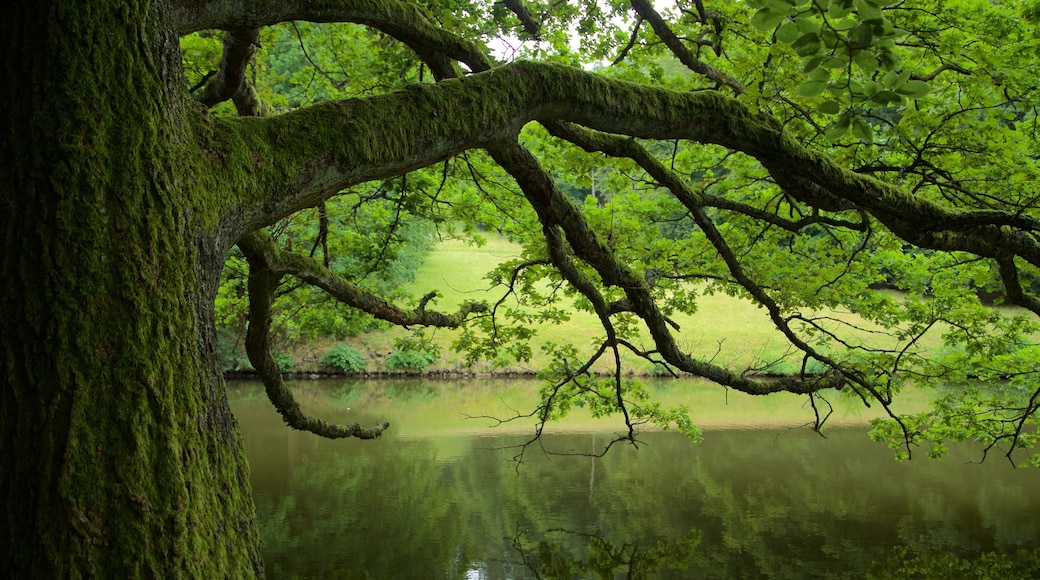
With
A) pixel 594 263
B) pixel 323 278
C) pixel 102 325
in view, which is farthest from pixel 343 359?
pixel 102 325

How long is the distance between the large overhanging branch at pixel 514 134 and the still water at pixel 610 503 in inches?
196

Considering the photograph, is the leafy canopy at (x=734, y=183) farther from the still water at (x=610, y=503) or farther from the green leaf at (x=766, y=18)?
the still water at (x=610, y=503)

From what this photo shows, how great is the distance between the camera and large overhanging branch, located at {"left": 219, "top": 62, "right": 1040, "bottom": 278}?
1884 mm

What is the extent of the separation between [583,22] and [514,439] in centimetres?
785

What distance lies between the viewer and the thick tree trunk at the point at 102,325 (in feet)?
4.18

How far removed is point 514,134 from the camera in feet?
7.75

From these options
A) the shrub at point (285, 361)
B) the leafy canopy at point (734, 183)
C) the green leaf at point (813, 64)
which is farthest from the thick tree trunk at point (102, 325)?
the shrub at point (285, 361)

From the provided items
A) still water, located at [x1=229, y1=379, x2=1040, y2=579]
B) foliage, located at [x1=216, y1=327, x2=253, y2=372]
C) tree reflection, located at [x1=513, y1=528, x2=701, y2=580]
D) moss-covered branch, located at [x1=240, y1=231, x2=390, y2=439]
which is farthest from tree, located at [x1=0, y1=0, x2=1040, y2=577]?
foliage, located at [x1=216, y1=327, x2=253, y2=372]

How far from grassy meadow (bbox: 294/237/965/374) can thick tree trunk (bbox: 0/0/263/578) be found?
13562mm

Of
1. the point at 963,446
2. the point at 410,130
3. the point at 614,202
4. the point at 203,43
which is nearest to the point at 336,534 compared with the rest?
the point at 614,202

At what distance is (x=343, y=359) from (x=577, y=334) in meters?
7.48

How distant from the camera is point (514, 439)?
12555 mm

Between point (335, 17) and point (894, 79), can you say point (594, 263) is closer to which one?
point (335, 17)

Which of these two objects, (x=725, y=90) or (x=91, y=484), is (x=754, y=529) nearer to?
(x=725, y=90)
